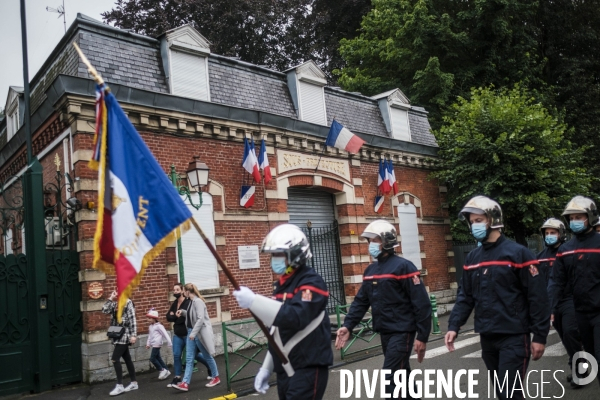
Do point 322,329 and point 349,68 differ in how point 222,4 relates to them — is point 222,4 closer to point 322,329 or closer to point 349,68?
point 349,68

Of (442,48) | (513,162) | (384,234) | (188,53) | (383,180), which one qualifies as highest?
(442,48)

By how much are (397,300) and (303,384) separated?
2110 mm

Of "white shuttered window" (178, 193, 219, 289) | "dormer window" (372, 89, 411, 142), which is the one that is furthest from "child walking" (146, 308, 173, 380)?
"dormer window" (372, 89, 411, 142)

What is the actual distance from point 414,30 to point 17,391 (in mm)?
19016

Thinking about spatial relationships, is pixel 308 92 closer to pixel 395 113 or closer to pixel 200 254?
pixel 395 113

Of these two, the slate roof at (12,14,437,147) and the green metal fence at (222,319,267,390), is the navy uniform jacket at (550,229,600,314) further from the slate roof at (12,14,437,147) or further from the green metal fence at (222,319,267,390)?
the slate roof at (12,14,437,147)

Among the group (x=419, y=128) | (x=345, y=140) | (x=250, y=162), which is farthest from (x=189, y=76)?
(x=419, y=128)

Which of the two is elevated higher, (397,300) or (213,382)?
(397,300)

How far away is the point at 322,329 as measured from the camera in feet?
12.9

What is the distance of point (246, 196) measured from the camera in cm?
1304

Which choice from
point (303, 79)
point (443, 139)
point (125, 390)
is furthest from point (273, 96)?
point (125, 390)

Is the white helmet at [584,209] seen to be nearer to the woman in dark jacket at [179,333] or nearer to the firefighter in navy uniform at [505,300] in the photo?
the firefighter in navy uniform at [505,300]

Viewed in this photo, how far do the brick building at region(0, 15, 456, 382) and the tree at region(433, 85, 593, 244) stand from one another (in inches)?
63.4

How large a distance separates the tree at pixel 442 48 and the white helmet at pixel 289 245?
747 inches
